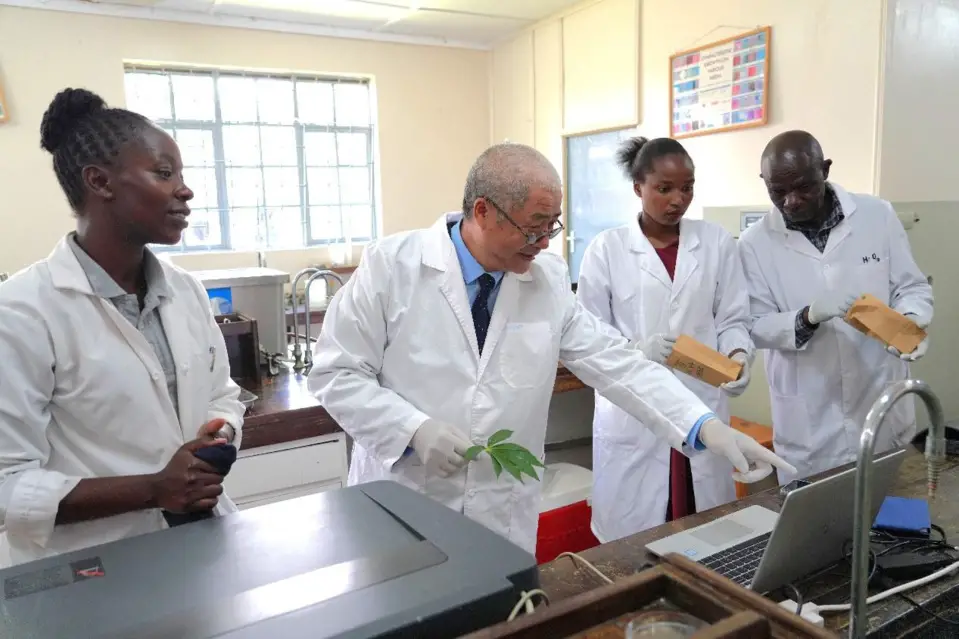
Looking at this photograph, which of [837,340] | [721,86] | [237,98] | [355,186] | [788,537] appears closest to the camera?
[788,537]

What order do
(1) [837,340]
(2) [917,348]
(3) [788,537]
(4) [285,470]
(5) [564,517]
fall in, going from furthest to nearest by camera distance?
(5) [564,517], (4) [285,470], (1) [837,340], (2) [917,348], (3) [788,537]

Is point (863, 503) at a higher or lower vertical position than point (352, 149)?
lower

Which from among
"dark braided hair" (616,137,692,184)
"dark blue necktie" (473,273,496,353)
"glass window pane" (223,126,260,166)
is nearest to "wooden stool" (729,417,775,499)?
"dark braided hair" (616,137,692,184)

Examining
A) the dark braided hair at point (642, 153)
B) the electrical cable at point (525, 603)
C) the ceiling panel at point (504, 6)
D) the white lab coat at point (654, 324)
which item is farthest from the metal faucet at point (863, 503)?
the ceiling panel at point (504, 6)

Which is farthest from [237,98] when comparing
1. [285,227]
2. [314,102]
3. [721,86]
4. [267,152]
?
[721,86]

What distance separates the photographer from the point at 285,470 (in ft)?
6.81

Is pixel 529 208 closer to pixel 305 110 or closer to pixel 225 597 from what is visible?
pixel 225 597

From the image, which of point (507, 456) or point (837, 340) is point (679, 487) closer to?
point (837, 340)

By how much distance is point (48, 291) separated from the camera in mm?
1063

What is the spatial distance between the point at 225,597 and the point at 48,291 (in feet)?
2.14

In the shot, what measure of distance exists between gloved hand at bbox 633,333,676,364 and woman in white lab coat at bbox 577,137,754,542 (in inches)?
1.2

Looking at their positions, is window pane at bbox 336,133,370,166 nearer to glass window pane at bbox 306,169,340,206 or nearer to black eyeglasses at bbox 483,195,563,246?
glass window pane at bbox 306,169,340,206

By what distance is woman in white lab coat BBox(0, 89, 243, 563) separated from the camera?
1010mm

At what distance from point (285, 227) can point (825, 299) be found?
14.5ft
